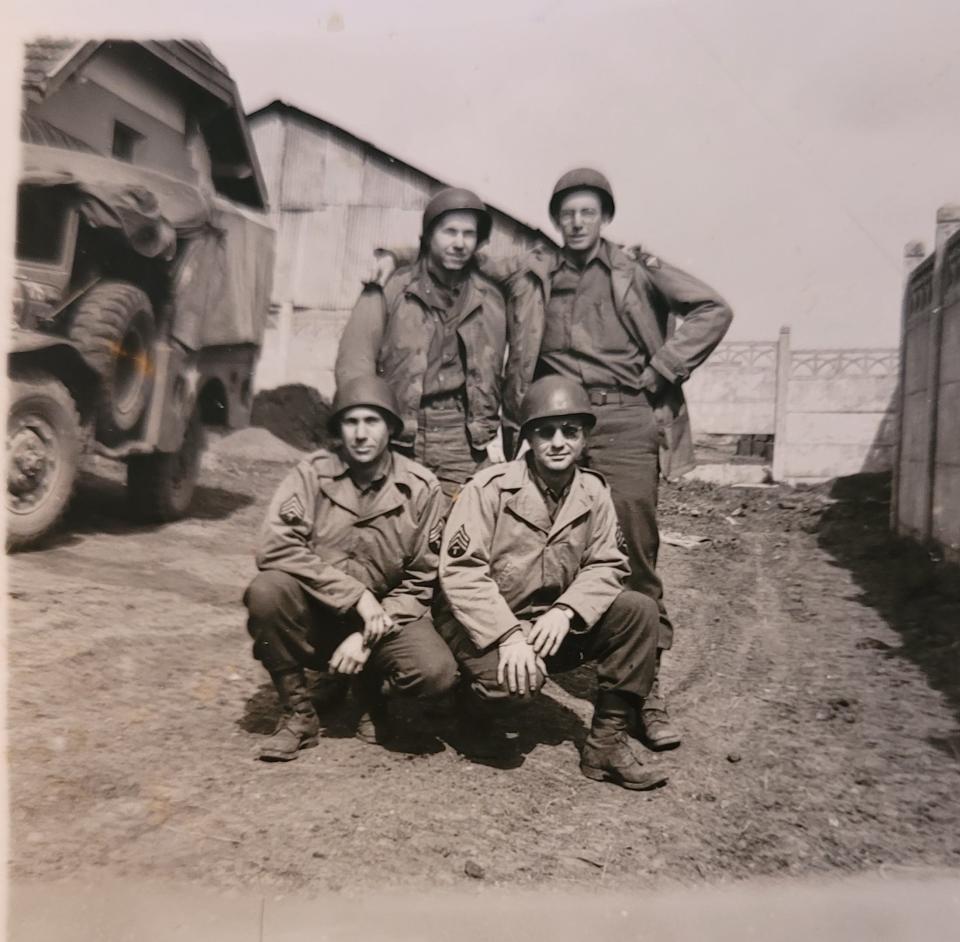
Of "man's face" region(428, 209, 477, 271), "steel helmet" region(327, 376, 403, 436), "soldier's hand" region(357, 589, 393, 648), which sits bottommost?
"soldier's hand" region(357, 589, 393, 648)

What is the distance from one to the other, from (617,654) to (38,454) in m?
2.64

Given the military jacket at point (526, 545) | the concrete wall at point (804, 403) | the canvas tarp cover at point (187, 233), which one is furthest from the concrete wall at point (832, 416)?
the military jacket at point (526, 545)

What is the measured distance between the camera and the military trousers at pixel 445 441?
3182 millimetres

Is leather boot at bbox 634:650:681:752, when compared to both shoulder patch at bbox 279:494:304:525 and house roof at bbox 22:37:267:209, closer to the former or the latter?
shoulder patch at bbox 279:494:304:525

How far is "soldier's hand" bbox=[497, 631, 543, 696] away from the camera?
98.3 inches

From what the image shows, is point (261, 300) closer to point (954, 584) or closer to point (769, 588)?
point (769, 588)

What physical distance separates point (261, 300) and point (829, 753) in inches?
191


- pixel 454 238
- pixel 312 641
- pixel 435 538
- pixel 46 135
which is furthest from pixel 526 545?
pixel 46 135

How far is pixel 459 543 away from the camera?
265 centimetres

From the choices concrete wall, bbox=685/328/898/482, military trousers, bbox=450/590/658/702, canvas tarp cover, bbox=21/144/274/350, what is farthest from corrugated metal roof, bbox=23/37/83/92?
concrete wall, bbox=685/328/898/482

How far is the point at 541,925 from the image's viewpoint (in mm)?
2084

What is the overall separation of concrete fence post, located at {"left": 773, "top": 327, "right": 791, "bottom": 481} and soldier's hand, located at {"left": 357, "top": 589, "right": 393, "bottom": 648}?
629 centimetres

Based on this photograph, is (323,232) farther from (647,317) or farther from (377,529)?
(377,529)

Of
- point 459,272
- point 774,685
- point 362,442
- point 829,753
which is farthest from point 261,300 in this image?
point 829,753
